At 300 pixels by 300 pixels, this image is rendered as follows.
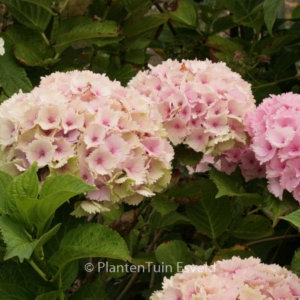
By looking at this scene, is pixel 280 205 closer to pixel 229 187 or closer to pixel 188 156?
pixel 229 187

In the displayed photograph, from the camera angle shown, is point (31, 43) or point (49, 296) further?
point (31, 43)

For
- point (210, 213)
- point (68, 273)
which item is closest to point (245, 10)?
point (210, 213)

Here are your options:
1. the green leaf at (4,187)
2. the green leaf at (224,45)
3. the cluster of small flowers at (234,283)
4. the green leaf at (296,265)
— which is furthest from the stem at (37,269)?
the green leaf at (224,45)

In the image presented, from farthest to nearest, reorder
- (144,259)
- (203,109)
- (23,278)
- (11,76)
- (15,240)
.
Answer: (11,76), (144,259), (203,109), (23,278), (15,240)

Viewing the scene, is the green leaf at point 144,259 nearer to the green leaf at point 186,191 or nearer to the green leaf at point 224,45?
the green leaf at point 186,191

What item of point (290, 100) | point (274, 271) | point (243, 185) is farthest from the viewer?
point (243, 185)

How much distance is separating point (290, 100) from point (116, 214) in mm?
487

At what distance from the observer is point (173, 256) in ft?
5.19

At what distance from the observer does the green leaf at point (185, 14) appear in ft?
6.89

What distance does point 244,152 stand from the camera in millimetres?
1569

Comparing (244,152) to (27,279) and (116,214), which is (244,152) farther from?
(27,279)

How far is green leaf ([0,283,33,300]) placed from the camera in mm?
1308

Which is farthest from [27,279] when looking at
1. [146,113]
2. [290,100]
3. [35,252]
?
[290,100]

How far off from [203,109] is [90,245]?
44 centimetres
